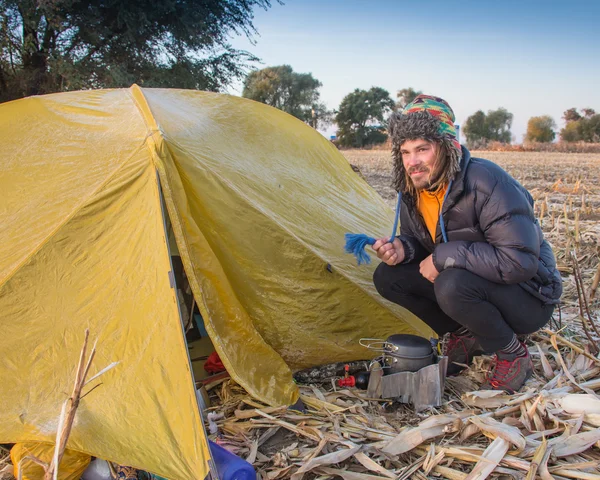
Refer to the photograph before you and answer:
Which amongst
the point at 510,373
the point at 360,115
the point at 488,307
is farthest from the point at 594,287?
the point at 360,115

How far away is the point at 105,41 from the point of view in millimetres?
10836

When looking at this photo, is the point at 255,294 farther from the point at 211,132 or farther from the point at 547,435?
the point at 547,435

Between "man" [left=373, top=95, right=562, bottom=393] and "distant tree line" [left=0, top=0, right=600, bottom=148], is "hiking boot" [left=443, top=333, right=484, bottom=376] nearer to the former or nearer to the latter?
"man" [left=373, top=95, right=562, bottom=393]

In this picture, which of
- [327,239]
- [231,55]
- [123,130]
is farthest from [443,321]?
[231,55]

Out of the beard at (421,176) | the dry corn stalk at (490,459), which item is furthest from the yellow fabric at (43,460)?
the beard at (421,176)

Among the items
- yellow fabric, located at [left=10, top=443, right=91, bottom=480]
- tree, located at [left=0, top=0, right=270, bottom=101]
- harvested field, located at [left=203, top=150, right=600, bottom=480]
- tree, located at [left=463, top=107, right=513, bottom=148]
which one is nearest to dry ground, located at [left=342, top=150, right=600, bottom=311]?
harvested field, located at [left=203, top=150, right=600, bottom=480]

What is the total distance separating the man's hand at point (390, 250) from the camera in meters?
2.91

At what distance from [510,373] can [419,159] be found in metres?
1.19

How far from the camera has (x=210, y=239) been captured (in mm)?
2736

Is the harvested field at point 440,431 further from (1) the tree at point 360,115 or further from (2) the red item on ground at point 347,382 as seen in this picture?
(1) the tree at point 360,115

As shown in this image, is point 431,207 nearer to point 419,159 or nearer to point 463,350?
point 419,159

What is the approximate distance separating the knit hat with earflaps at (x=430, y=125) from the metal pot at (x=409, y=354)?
0.84 metres

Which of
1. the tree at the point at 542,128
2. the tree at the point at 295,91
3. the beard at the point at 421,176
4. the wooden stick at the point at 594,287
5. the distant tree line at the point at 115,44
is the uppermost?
the tree at the point at 295,91

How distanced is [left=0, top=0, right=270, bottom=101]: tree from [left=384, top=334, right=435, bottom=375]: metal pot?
9174 mm
